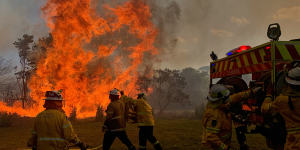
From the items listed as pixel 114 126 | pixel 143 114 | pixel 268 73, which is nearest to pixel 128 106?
pixel 143 114

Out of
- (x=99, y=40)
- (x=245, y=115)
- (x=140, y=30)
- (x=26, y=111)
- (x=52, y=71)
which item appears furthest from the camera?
(x=99, y=40)

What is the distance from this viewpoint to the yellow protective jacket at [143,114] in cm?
671

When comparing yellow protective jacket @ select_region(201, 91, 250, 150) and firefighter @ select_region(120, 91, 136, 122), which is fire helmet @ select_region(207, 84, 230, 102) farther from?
firefighter @ select_region(120, 91, 136, 122)

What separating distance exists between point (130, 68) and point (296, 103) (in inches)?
934

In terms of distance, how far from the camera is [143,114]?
6.78 meters

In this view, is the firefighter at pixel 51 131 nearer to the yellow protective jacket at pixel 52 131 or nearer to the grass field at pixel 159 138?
the yellow protective jacket at pixel 52 131

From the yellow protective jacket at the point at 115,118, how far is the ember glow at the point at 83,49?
693 inches

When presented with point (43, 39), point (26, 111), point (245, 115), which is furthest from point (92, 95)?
point (245, 115)

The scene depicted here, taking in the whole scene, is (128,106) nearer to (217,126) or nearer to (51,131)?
(51,131)

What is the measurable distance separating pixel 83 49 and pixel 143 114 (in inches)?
766

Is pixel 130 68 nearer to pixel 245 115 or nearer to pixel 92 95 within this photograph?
pixel 92 95

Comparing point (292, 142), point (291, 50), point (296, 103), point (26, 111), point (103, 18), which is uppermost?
point (103, 18)

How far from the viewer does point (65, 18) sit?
22.7 metres

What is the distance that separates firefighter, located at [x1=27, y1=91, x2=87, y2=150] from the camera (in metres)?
3.44
